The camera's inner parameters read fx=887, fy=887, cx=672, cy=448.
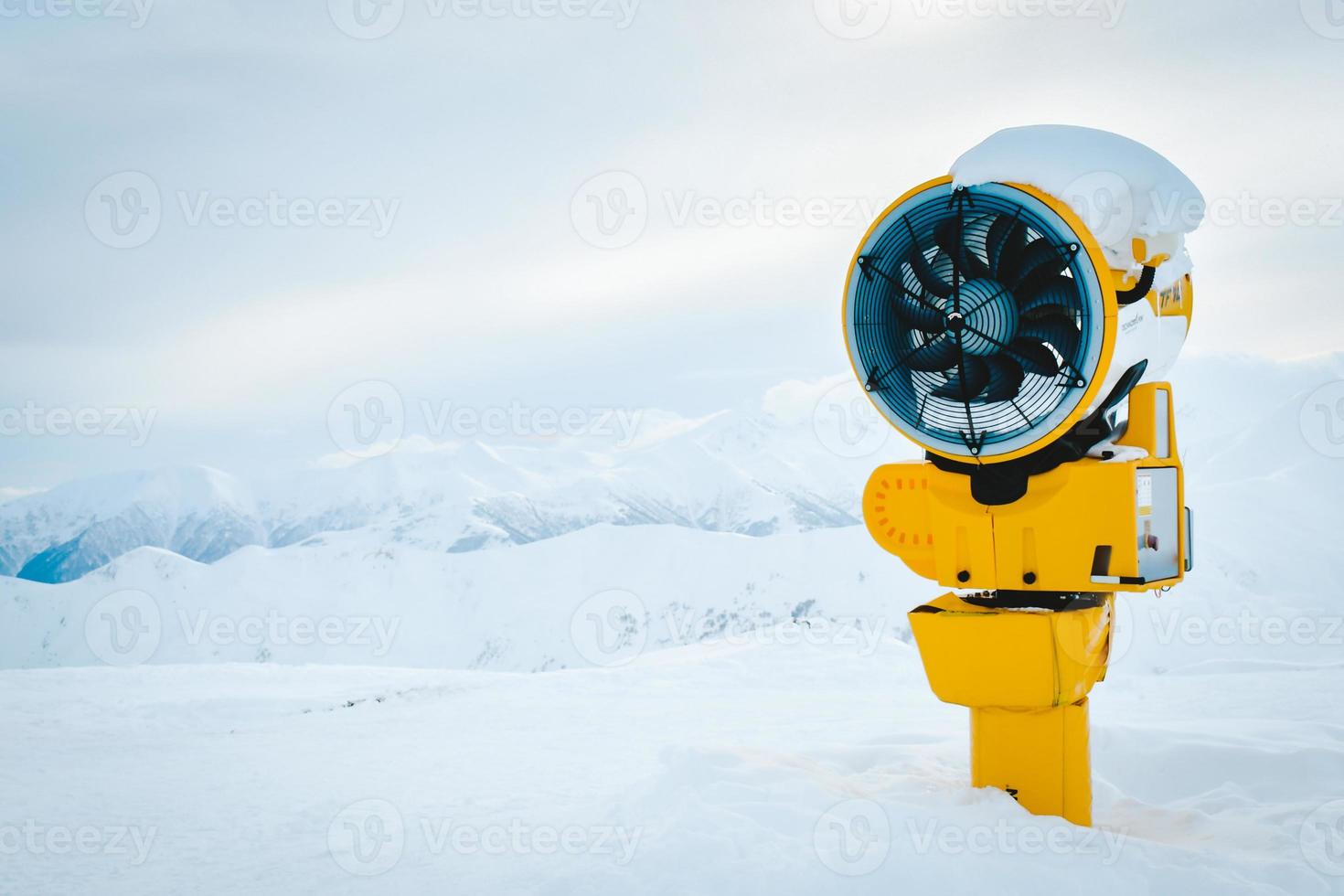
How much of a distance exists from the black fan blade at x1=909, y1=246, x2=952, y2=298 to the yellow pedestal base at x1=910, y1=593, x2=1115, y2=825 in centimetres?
153

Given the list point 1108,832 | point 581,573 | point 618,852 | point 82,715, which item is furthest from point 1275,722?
point 581,573

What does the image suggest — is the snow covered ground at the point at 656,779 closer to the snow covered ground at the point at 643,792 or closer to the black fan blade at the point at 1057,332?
the snow covered ground at the point at 643,792

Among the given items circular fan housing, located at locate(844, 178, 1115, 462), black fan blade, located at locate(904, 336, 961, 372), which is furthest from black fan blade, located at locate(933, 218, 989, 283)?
black fan blade, located at locate(904, 336, 961, 372)

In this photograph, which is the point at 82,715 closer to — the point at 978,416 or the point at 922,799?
the point at 922,799

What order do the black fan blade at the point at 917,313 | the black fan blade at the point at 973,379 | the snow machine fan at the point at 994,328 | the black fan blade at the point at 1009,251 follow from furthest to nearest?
the black fan blade at the point at 917,313, the black fan blade at the point at 973,379, the black fan blade at the point at 1009,251, the snow machine fan at the point at 994,328

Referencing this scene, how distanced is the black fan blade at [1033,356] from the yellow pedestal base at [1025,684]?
1112 millimetres

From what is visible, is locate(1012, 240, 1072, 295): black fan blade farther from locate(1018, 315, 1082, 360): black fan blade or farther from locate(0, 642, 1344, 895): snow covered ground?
locate(0, 642, 1344, 895): snow covered ground

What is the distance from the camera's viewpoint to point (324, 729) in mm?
7727

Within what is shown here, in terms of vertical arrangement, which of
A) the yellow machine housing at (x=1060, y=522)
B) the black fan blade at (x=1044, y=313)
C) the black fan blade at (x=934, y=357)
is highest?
the black fan blade at (x=1044, y=313)

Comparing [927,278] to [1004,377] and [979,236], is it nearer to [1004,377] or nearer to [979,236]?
[979,236]

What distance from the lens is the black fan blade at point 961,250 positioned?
4.05 metres

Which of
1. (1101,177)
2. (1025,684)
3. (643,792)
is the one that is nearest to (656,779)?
(643,792)

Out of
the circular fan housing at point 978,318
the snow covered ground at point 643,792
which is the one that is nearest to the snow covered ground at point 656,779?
the snow covered ground at point 643,792

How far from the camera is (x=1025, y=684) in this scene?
13.6ft
